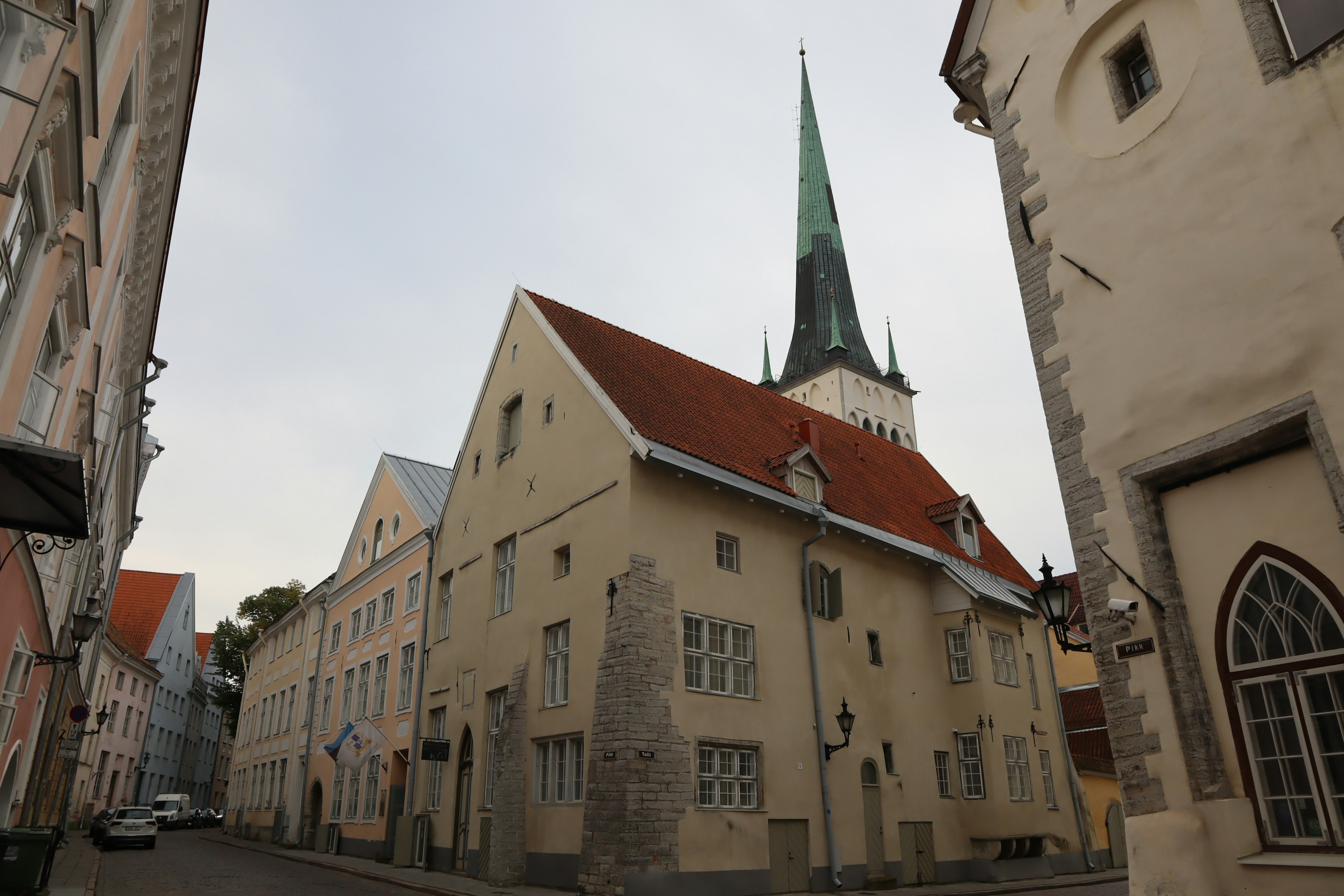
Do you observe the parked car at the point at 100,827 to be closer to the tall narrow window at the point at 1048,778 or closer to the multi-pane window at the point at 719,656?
the multi-pane window at the point at 719,656

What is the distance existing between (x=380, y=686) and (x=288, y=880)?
849 centimetres

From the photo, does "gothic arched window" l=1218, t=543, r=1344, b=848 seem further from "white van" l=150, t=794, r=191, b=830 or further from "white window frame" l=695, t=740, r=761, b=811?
"white van" l=150, t=794, r=191, b=830

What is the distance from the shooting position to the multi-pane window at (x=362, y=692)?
2489 cm

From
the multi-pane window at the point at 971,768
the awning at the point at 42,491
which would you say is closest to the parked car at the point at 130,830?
the multi-pane window at the point at 971,768

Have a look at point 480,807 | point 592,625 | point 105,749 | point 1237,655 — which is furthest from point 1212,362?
point 105,749

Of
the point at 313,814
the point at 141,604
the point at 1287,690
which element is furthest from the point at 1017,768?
the point at 141,604

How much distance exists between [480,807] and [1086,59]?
1623 cm

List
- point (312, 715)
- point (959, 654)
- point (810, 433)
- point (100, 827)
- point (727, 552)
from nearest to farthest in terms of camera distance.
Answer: point (727, 552) → point (959, 654) → point (810, 433) → point (100, 827) → point (312, 715)

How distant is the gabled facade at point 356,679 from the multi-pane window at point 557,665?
6.99m

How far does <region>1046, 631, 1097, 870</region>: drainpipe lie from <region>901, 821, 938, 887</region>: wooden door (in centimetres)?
524

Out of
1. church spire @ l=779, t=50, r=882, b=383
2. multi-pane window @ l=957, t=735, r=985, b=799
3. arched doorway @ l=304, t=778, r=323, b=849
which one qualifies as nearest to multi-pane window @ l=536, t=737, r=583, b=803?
multi-pane window @ l=957, t=735, r=985, b=799

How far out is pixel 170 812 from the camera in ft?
130

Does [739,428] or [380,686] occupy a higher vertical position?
[739,428]

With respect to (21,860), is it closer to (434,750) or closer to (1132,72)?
(434,750)
